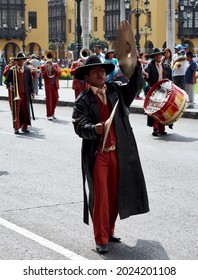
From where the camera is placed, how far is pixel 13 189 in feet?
29.5

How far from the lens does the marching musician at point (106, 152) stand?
235 inches

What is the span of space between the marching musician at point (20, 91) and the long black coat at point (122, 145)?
9341 millimetres

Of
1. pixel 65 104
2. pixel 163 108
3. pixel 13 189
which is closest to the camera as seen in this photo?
pixel 13 189

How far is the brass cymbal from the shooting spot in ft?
19.0

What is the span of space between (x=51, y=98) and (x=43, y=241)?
11.9 meters

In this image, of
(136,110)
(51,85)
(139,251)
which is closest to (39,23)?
(136,110)

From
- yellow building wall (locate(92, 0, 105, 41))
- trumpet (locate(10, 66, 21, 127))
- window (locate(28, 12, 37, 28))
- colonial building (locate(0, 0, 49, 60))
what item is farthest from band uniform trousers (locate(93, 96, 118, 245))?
yellow building wall (locate(92, 0, 105, 41))

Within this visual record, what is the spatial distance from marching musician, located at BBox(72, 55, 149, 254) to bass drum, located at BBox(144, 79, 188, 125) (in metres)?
6.28

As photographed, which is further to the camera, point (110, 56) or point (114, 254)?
point (110, 56)

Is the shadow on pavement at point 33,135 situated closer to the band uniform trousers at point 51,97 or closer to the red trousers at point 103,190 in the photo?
the band uniform trousers at point 51,97

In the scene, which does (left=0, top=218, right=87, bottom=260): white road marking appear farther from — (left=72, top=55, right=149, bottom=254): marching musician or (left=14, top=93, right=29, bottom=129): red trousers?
(left=14, top=93, right=29, bottom=129): red trousers

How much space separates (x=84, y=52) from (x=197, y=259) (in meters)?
14.4

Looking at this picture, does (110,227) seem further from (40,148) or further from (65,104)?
(65,104)

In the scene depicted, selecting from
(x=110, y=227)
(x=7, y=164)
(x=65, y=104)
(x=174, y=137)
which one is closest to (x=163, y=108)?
(x=174, y=137)
